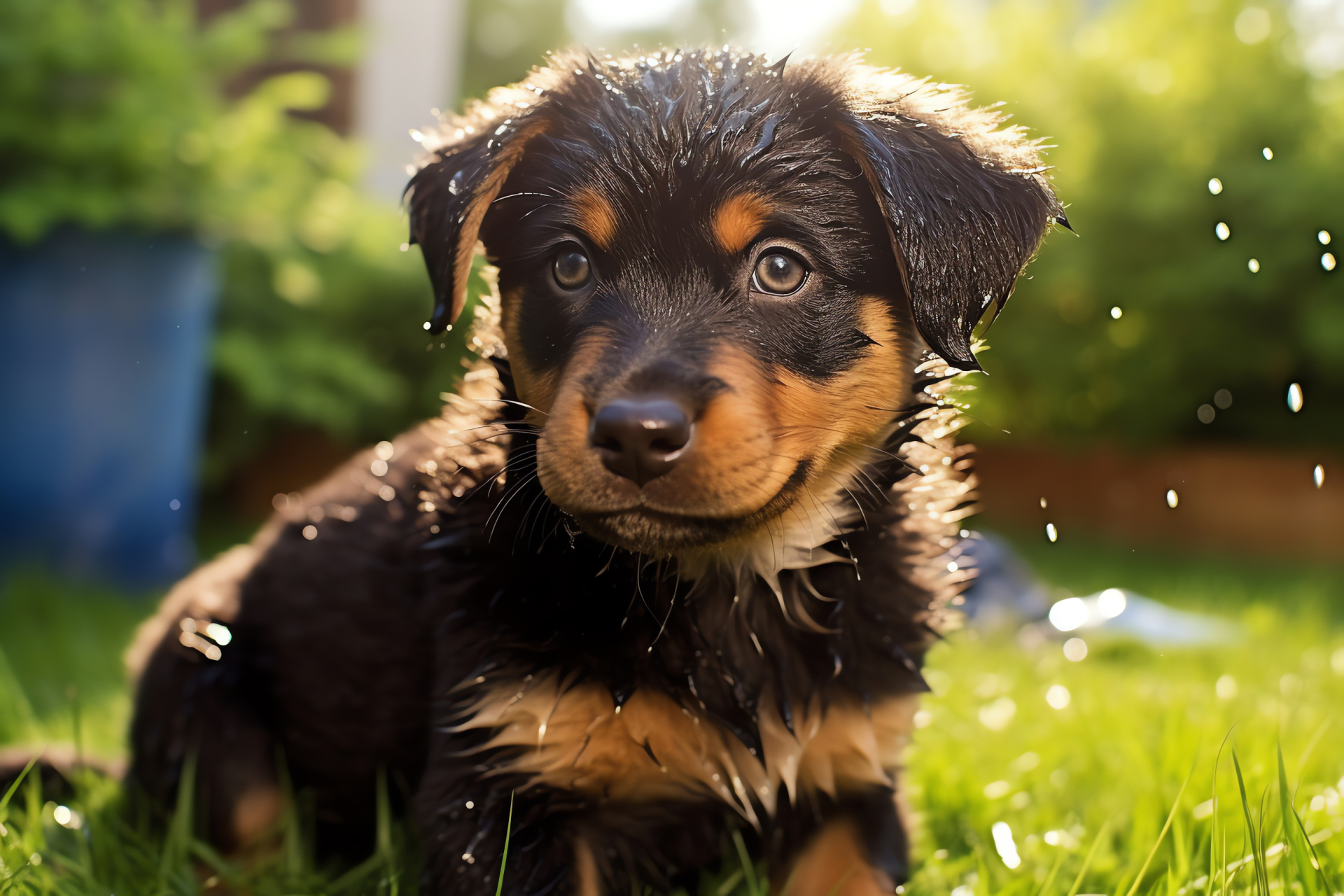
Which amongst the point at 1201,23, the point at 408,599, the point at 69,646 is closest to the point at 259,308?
the point at 69,646

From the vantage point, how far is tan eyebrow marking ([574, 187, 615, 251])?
180cm

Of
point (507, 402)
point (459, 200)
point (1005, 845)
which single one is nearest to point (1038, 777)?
point (1005, 845)

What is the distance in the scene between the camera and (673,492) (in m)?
1.59

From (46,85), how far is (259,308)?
1390 mm

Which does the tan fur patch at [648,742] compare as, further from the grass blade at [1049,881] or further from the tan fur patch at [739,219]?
the tan fur patch at [739,219]

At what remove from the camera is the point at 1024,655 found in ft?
14.6

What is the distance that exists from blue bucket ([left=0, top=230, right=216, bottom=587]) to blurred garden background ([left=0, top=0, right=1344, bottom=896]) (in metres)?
0.01

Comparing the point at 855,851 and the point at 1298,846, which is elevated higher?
the point at 1298,846

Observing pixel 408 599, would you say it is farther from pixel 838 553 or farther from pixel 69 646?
pixel 69 646

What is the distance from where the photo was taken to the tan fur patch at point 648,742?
1.88 metres

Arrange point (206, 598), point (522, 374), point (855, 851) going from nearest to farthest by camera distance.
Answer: point (522, 374) → point (855, 851) → point (206, 598)

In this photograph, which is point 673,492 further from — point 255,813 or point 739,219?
point 255,813

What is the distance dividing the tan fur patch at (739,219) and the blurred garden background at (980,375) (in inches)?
16.6

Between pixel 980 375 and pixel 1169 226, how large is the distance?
20.4 feet
